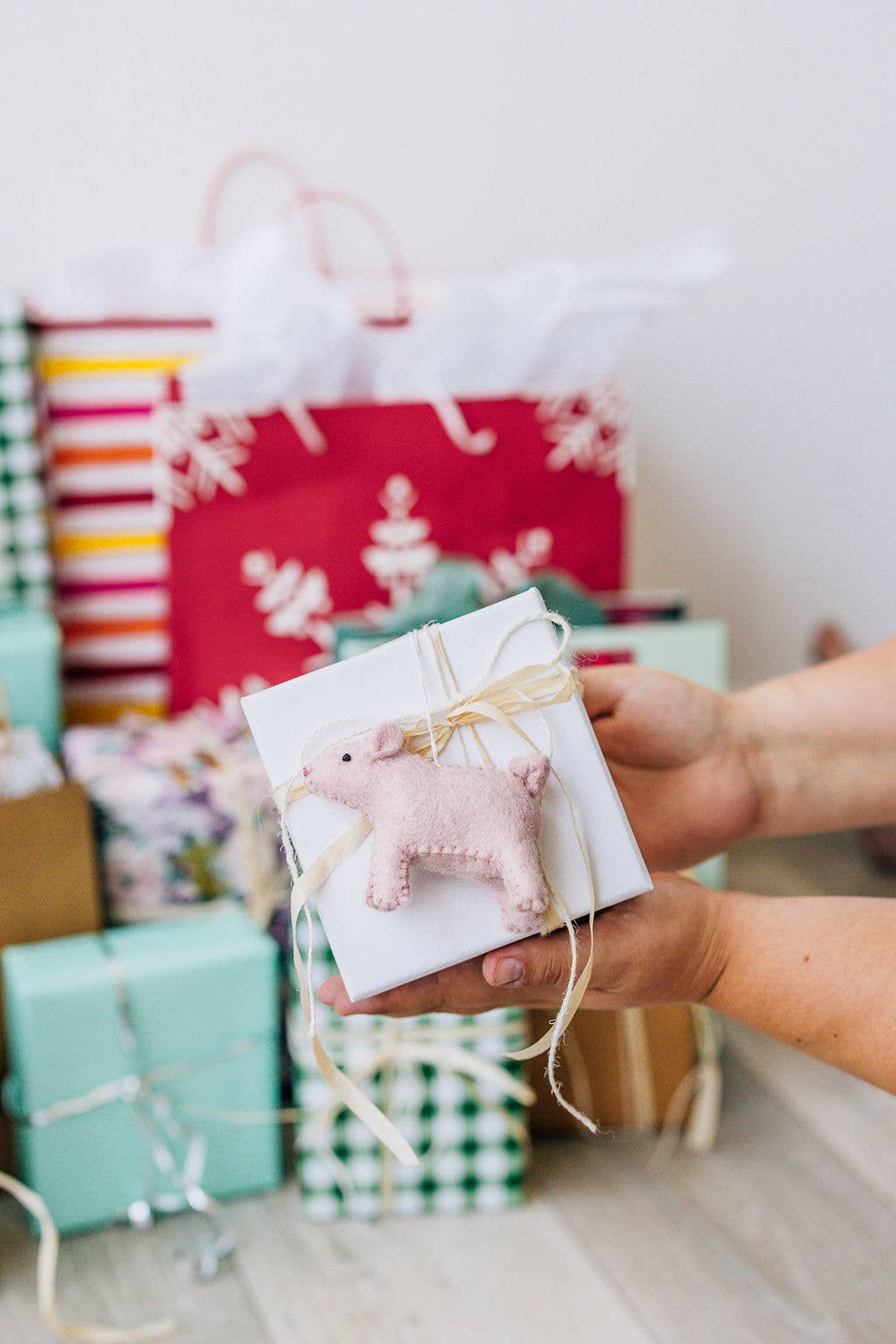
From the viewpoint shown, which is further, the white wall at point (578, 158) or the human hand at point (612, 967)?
the white wall at point (578, 158)

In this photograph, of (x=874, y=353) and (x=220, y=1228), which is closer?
(x=220, y=1228)

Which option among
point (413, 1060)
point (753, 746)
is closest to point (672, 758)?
point (753, 746)

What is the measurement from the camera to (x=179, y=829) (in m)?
1.21

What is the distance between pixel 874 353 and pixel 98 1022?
1.02 meters

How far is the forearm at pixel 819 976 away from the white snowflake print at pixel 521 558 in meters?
0.73

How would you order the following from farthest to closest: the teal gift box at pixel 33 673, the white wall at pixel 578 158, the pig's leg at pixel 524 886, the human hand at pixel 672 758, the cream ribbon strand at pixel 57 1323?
1. the white wall at pixel 578 158
2. the teal gift box at pixel 33 673
3. the cream ribbon strand at pixel 57 1323
4. the human hand at pixel 672 758
5. the pig's leg at pixel 524 886

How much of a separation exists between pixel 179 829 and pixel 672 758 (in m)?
0.54

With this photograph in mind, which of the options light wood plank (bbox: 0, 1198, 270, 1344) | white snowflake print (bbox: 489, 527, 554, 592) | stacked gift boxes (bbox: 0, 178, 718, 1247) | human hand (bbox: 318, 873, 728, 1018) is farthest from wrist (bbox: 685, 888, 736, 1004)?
white snowflake print (bbox: 489, 527, 554, 592)

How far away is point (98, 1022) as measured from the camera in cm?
112

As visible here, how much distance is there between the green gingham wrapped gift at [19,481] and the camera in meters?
1.31

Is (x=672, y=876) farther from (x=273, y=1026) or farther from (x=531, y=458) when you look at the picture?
(x=531, y=458)

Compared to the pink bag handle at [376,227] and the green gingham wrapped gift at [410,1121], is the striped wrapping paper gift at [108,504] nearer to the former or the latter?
the pink bag handle at [376,227]

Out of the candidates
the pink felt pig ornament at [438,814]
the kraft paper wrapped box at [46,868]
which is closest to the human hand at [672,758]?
the pink felt pig ornament at [438,814]

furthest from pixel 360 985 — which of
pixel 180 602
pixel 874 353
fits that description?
pixel 874 353
